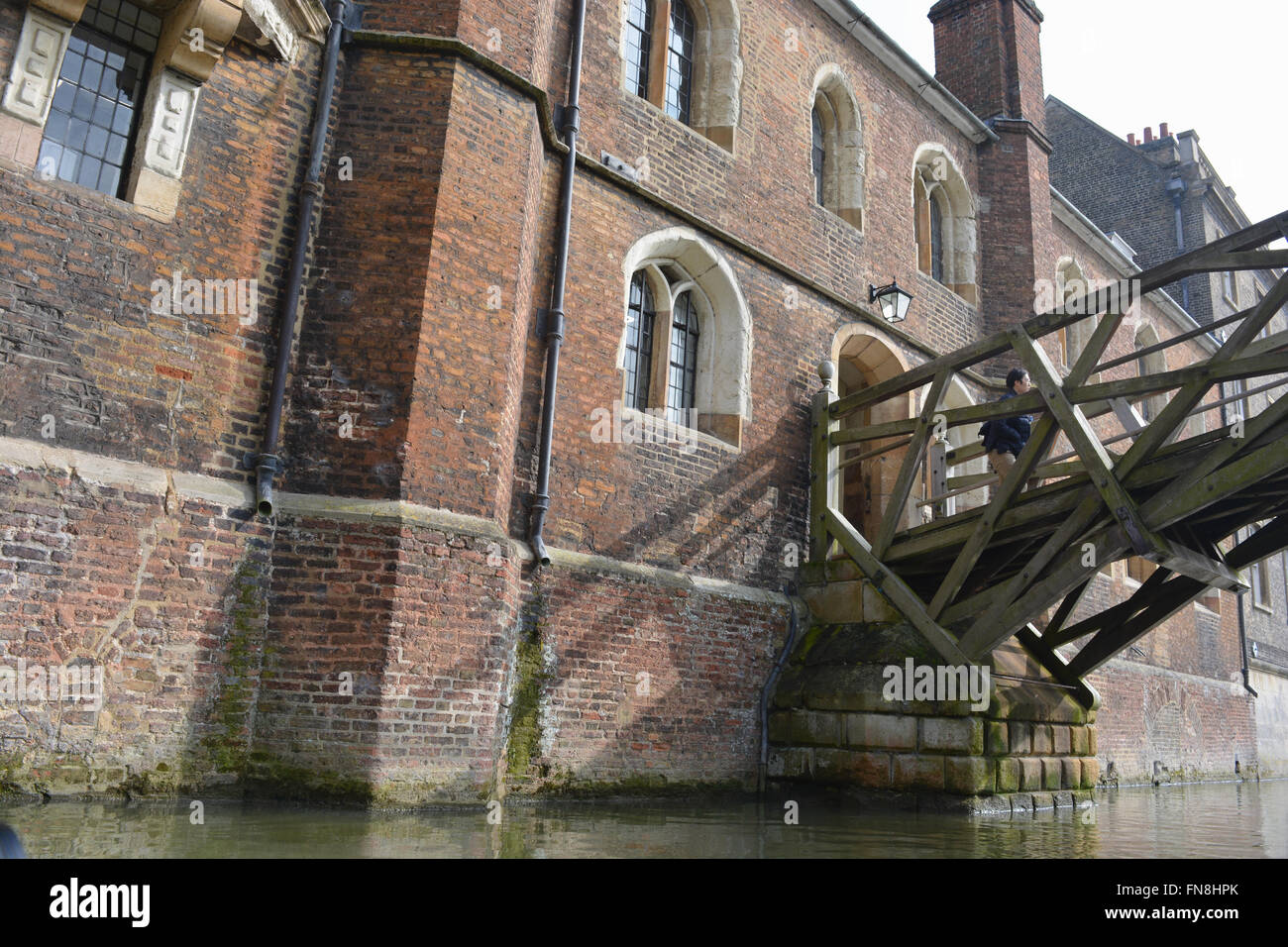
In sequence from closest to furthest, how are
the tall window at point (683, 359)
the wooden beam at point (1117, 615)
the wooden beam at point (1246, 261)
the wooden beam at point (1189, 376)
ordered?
the wooden beam at point (1189, 376), the wooden beam at point (1246, 261), the wooden beam at point (1117, 615), the tall window at point (683, 359)

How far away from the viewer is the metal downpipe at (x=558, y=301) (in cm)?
785

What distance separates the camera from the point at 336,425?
6.86 m

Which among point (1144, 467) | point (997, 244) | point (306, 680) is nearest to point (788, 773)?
point (1144, 467)

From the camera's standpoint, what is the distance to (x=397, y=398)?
6902mm

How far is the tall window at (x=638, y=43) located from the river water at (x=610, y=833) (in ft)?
23.9

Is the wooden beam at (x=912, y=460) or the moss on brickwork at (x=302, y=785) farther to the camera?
the wooden beam at (x=912, y=460)

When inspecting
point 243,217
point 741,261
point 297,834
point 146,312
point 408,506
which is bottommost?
point 297,834

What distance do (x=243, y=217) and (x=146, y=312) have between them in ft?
3.43

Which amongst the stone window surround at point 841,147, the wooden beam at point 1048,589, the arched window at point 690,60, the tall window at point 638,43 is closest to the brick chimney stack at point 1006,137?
the stone window surround at point 841,147

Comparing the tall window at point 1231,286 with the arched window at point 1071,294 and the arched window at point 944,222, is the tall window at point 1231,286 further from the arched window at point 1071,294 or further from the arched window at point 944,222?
the arched window at point 944,222

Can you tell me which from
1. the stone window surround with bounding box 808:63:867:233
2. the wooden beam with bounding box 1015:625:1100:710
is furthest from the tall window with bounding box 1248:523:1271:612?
the stone window surround with bounding box 808:63:867:233

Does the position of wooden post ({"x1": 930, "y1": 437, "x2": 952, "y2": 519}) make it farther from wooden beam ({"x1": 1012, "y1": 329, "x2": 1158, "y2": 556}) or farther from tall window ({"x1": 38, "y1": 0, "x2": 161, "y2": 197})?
tall window ({"x1": 38, "y1": 0, "x2": 161, "y2": 197})

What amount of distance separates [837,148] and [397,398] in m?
7.84
